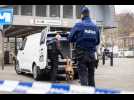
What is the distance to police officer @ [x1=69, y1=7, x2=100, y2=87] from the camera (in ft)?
33.0

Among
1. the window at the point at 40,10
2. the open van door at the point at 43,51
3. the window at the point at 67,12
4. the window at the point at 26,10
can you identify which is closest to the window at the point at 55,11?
the window at the point at 67,12

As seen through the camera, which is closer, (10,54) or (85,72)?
(85,72)

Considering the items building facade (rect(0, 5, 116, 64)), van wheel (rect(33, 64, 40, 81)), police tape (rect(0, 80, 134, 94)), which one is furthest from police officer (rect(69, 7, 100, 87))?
building facade (rect(0, 5, 116, 64))

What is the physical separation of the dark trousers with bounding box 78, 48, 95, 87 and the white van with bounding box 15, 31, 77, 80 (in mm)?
6549

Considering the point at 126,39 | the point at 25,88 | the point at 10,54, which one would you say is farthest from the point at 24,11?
the point at 126,39

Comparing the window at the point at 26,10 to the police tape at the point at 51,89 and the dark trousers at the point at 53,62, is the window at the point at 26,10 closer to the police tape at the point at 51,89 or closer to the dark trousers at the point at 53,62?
the dark trousers at the point at 53,62

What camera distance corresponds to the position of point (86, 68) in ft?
33.2

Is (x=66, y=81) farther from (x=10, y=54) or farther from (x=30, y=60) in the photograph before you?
(x=10, y=54)

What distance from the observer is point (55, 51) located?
16453mm

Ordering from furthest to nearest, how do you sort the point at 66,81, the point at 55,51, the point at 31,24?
the point at 31,24, the point at 66,81, the point at 55,51

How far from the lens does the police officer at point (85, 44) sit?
1006 cm

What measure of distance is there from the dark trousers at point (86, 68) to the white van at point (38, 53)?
6549 millimetres

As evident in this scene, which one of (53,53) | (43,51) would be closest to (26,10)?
(43,51)
